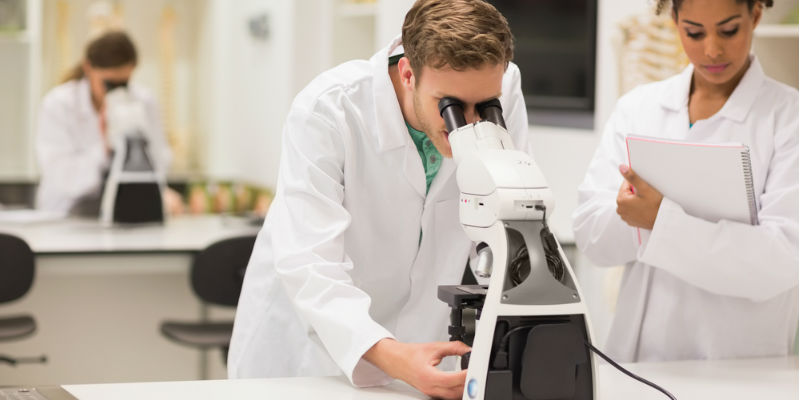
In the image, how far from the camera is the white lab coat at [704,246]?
68.0 inches

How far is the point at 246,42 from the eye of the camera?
562cm

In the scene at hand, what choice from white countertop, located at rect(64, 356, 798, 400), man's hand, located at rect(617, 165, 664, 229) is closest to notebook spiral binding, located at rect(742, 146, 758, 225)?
man's hand, located at rect(617, 165, 664, 229)

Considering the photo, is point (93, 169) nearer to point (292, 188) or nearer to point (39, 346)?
point (39, 346)

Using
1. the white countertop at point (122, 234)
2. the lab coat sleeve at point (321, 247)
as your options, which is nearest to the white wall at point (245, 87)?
the white countertop at point (122, 234)

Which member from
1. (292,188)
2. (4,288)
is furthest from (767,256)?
(4,288)

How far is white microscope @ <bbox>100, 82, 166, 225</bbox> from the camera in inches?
136

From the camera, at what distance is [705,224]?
5.64 ft

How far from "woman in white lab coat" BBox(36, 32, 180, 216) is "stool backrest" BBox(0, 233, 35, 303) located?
939 mm

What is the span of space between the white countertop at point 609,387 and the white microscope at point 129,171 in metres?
2.08

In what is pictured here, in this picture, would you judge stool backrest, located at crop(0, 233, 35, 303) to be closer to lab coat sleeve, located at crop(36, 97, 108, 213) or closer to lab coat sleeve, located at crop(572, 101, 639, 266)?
lab coat sleeve, located at crop(36, 97, 108, 213)

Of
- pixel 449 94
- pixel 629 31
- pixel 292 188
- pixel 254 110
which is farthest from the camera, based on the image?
pixel 254 110

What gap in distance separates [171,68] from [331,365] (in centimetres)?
456

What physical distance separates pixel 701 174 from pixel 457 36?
53 cm

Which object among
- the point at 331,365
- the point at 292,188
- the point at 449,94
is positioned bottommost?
the point at 331,365
